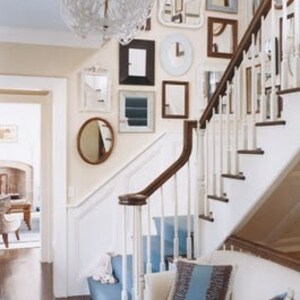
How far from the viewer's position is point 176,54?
16.7 ft

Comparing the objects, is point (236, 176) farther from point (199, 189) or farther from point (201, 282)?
point (201, 282)

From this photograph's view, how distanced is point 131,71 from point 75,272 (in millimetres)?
2283

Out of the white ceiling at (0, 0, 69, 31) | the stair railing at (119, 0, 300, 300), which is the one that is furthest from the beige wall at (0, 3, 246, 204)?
the stair railing at (119, 0, 300, 300)

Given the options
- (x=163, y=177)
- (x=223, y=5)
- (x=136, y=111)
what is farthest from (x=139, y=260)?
(x=223, y=5)

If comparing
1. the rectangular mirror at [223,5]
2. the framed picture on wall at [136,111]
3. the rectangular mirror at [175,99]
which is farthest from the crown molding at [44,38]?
the rectangular mirror at [223,5]

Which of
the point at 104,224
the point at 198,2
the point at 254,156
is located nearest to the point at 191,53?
the point at 198,2

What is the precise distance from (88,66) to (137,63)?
56cm

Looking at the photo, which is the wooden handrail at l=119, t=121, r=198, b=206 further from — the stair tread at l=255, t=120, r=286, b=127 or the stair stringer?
the stair tread at l=255, t=120, r=286, b=127

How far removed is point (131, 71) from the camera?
493 centimetres

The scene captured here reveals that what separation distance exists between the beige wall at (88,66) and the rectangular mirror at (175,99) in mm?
57

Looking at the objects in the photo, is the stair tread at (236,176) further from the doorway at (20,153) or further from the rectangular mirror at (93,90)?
the doorway at (20,153)

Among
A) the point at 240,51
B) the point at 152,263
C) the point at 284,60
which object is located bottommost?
the point at 152,263

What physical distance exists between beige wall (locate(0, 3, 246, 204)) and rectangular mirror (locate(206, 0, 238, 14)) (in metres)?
0.14

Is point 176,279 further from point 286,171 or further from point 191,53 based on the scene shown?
point 191,53
